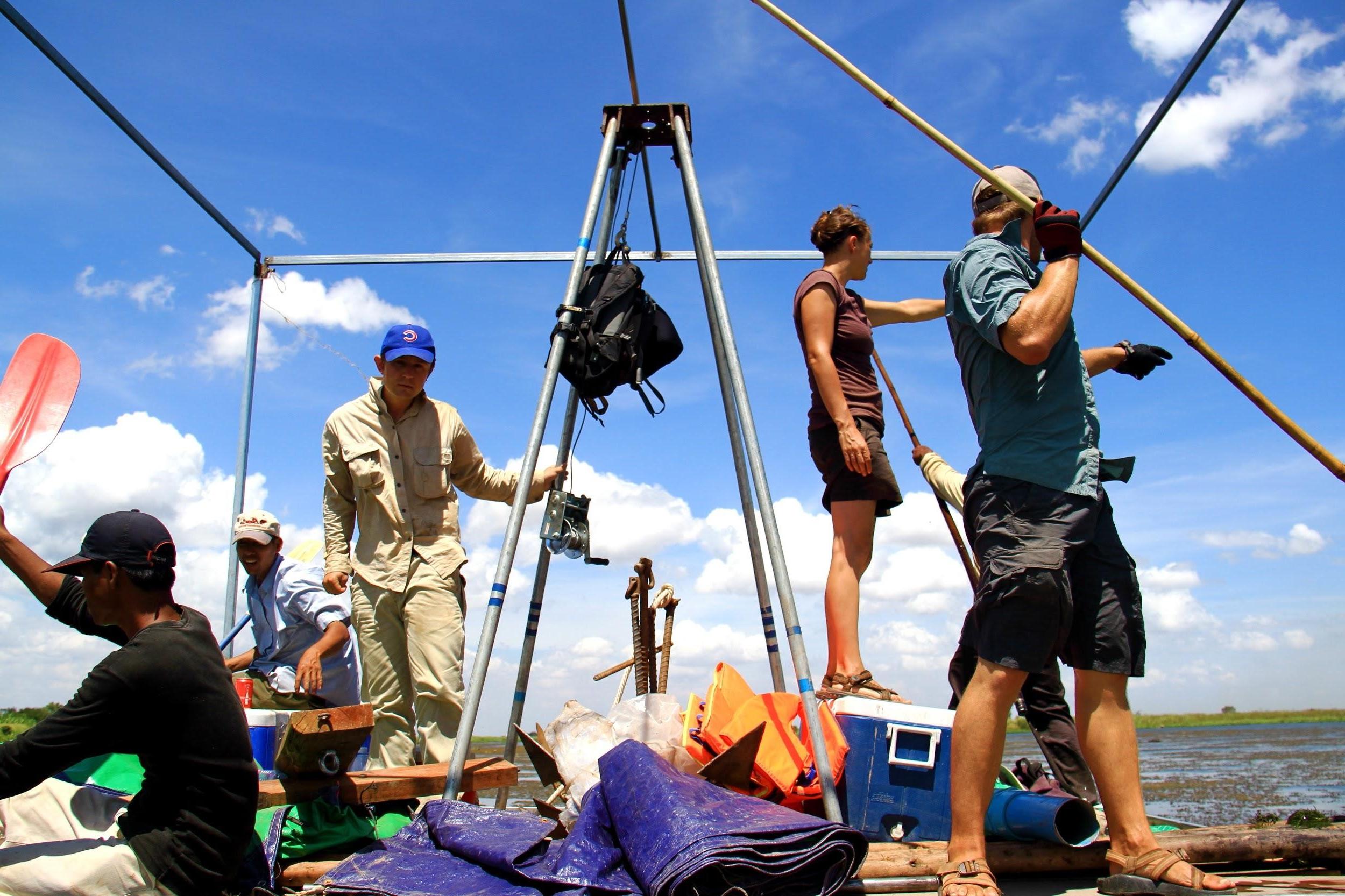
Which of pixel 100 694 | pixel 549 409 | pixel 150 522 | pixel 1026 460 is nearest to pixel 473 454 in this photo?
pixel 549 409

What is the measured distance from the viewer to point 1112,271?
11.4 feet

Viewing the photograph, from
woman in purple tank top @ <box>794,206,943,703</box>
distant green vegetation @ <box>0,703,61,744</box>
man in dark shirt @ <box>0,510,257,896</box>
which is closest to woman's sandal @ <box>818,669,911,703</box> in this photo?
woman in purple tank top @ <box>794,206,943,703</box>

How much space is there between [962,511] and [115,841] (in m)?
2.46

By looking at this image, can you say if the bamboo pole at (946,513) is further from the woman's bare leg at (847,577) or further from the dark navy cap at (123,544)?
the dark navy cap at (123,544)

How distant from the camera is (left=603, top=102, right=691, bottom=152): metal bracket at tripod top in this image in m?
4.16

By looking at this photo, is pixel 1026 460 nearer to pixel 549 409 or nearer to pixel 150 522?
pixel 549 409

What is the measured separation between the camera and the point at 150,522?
2.55m

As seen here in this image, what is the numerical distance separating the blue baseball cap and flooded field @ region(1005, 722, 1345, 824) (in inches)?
177

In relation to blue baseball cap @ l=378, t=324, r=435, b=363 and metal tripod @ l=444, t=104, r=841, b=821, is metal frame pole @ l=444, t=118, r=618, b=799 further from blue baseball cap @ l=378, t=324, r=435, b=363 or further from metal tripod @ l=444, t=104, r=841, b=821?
blue baseball cap @ l=378, t=324, r=435, b=363

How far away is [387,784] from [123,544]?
1080 mm

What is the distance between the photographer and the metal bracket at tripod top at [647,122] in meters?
4.16

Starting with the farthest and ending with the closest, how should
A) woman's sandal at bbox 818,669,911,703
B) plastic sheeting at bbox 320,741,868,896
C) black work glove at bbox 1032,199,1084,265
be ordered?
woman's sandal at bbox 818,669,911,703, black work glove at bbox 1032,199,1084,265, plastic sheeting at bbox 320,741,868,896

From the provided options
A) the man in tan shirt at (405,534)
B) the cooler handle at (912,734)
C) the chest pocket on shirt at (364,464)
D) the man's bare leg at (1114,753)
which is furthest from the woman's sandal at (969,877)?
the chest pocket on shirt at (364,464)

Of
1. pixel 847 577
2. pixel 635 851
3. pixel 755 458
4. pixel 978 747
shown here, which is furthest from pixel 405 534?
pixel 978 747
